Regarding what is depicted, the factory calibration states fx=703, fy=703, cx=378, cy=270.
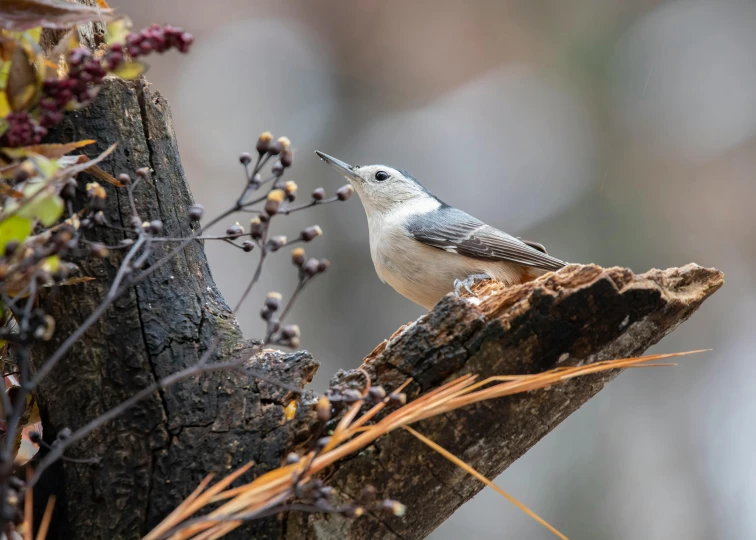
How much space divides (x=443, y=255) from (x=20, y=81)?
1549mm

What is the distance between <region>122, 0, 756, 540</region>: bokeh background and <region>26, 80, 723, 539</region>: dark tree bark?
2.70 metres

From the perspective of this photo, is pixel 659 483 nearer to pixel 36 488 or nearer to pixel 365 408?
pixel 365 408

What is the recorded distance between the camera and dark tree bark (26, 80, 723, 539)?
1134 millimetres

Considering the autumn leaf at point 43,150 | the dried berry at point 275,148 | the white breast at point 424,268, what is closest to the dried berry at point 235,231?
the dried berry at point 275,148

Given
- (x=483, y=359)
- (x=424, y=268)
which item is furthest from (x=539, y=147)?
(x=483, y=359)

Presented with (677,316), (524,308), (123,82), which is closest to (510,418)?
(524,308)

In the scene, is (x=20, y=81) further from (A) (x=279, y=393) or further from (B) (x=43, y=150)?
(A) (x=279, y=393)

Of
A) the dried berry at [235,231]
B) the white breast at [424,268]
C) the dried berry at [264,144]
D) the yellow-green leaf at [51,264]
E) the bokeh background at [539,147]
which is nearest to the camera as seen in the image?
the yellow-green leaf at [51,264]

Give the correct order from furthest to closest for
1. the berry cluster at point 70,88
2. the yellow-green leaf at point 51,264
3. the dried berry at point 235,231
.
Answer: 1. the dried berry at point 235,231
2. the berry cluster at point 70,88
3. the yellow-green leaf at point 51,264

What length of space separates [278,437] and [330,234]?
300 centimetres

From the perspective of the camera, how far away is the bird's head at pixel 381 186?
103 inches

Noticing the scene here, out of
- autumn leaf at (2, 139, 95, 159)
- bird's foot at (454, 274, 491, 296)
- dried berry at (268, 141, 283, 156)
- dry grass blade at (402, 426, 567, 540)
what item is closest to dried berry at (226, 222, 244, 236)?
dried berry at (268, 141, 283, 156)

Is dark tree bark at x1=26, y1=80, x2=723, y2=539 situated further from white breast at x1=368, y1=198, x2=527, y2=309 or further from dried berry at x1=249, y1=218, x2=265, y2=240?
white breast at x1=368, y1=198, x2=527, y2=309

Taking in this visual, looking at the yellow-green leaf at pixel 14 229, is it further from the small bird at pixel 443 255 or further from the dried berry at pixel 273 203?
the small bird at pixel 443 255
